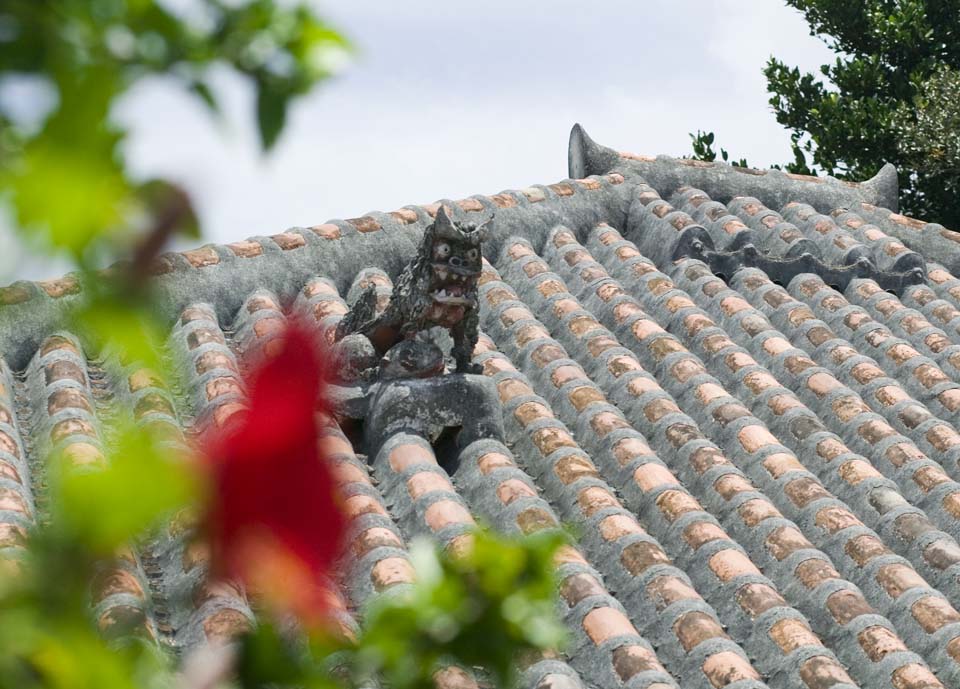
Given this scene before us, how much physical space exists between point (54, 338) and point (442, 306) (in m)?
1.85

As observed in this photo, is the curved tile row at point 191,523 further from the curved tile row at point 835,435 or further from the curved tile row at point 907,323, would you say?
the curved tile row at point 907,323

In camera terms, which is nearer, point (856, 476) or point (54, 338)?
point (856, 476)

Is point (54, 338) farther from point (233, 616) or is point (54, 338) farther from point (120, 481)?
point (120, 481)

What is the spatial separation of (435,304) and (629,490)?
1.11 metres

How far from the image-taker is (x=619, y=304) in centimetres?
816

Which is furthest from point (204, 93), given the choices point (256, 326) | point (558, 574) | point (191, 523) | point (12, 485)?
point (256, 326)

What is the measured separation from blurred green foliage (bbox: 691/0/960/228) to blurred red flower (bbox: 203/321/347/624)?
16787mm

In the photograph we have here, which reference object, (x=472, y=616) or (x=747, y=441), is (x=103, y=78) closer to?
(x=472, y=616)

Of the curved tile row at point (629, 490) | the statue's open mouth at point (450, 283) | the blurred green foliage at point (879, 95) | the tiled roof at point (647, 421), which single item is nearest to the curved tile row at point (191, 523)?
the tiled roof at point (647, 421)

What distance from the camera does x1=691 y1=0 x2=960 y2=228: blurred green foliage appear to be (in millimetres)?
17812

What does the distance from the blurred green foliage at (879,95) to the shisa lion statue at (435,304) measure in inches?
471

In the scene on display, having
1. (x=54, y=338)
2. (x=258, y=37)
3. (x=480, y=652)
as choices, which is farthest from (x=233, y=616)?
(x=258, y=37)

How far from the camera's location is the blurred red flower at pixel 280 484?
1.37 m

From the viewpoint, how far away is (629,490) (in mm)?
6223
